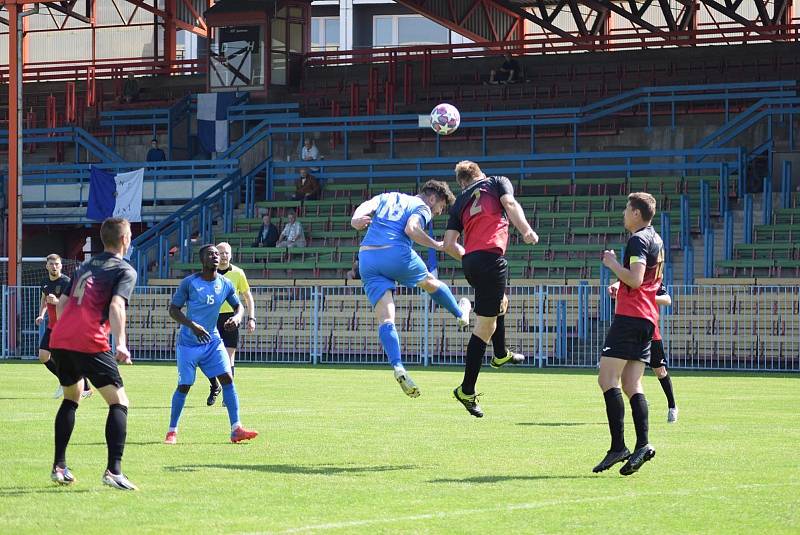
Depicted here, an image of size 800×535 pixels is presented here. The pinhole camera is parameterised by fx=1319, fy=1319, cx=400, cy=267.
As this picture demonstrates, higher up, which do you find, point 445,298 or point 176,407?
point 445,298

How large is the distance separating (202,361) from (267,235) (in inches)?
761

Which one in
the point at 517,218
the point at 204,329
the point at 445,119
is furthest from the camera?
the point at 445,119

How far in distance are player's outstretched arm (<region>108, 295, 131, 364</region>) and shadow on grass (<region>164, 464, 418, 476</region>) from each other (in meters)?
1.48

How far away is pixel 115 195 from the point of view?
114 ft

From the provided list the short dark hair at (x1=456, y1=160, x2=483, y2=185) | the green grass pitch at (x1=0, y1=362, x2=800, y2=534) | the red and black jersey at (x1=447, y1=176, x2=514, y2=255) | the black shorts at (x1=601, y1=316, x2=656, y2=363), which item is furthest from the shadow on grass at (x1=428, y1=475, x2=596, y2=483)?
the short dark hair at (x1=456, y1=160, x2=483, y2=185)

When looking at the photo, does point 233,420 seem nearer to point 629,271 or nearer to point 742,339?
point 629,271

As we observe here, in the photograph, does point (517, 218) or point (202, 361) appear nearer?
point (517, 218)

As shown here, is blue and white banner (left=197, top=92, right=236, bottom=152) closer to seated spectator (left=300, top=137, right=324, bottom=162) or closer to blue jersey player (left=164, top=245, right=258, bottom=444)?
seated spectator (left=300, top=137, right=324, bottom=162)

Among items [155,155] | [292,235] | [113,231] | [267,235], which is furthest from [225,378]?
[155,155]

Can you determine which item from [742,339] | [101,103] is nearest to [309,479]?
[742,339]

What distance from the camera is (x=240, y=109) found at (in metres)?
38.4

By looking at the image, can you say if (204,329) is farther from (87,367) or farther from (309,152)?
(309,152)

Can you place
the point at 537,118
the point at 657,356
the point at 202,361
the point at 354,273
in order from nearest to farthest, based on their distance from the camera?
the point at 202,361
the point at 657,356
the point at 354,273
the point at 537,118

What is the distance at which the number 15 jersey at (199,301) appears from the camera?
1164 cm
